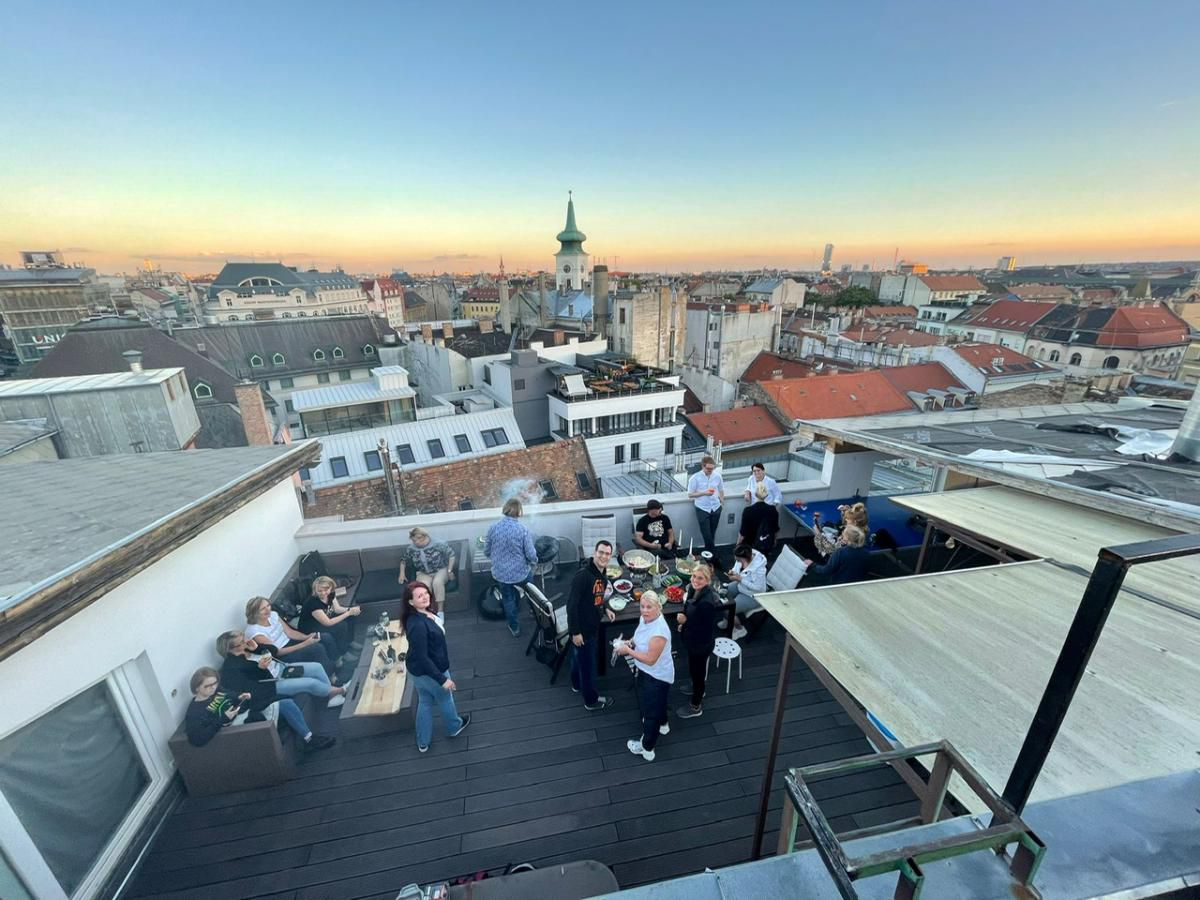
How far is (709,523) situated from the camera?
21.4 ft

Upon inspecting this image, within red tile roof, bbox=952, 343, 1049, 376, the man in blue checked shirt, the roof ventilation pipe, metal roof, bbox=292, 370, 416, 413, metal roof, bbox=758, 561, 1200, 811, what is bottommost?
metal roof, bbox=292, 370, 416, 413

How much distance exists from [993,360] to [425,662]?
39155mm

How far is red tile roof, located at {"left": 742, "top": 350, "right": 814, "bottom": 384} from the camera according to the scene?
3462 cm

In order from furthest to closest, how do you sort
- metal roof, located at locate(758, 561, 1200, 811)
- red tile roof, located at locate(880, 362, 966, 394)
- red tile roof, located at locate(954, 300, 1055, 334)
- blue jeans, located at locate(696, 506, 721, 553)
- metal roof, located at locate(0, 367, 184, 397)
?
red tile roof, located at locate(954, 300, 1055, 334) < red tile roof, located at locate(880, 362, 966, 394) < metal roof, located at locate(0, 367, 184, 397) < blue jeans, located at locate(696, 506, 721, 553) < metal roof, located at locate(758, 561, 1200, 811)

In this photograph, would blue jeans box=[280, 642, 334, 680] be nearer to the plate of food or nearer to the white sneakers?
the white sneakers

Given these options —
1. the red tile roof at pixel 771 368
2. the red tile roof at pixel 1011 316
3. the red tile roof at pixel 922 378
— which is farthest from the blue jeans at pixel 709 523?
the red tile roof at pixel 1011 316

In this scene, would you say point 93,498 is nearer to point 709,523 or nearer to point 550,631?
point 550,631

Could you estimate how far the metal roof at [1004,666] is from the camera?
6.23 ft

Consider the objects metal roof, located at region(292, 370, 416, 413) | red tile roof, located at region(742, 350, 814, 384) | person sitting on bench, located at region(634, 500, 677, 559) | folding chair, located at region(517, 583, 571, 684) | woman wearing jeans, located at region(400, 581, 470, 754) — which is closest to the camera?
woman wearing jeans, located at region(400, 581, 470, 754)

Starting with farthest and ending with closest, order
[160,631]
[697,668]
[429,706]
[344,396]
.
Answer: [344,396], [697,668], [429,706], [160,631]

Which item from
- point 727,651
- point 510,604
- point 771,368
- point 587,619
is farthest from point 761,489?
point 771,368

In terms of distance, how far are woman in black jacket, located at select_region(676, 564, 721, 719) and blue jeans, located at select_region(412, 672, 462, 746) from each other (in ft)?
6.71

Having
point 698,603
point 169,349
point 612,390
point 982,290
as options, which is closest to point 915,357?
point 612,390

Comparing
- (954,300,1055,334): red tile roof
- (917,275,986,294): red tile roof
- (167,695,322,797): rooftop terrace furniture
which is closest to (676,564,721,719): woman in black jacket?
(167,695,322,797): rooftop terrace furniture
